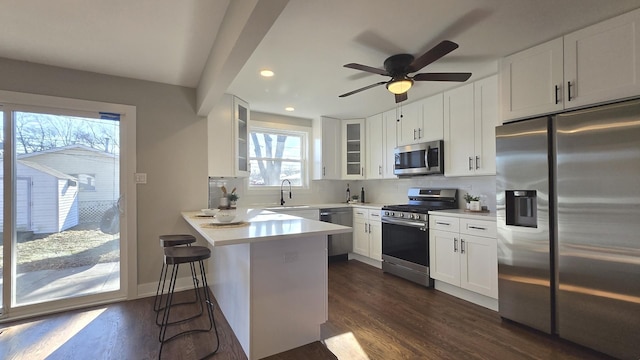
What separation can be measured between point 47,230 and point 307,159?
3423 millimetres

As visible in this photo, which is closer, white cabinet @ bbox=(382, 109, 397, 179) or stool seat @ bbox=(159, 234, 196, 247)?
stool seat @ bbox=(159, 234, 196, 247)

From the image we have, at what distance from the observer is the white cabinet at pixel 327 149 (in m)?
4.72

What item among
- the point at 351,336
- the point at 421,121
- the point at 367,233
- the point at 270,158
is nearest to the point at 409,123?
the point at 421,121

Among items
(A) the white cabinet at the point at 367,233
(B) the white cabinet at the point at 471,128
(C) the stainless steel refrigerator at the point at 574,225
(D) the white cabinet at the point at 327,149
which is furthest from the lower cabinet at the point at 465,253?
(D) the white cabinet at the point at 327,149

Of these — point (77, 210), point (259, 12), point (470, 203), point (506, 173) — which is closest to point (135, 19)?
point (259, 12)

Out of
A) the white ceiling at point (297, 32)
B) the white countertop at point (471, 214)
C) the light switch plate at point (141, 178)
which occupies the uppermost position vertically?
the white ceiling at point (297, 32)

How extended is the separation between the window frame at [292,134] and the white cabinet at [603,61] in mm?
3529

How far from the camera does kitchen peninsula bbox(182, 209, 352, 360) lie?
1.85m

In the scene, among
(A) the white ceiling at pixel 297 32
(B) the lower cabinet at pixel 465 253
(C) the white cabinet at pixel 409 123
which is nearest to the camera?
(A) the white ceiling at pixel 297 32

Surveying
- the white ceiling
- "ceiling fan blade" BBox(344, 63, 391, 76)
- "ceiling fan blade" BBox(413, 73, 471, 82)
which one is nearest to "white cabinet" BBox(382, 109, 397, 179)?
the white ceiling

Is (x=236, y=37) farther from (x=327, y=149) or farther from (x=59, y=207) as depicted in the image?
(x=327, y=149)

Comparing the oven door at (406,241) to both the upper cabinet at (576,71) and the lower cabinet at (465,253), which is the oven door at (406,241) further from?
the upper cabinet at (576,71)

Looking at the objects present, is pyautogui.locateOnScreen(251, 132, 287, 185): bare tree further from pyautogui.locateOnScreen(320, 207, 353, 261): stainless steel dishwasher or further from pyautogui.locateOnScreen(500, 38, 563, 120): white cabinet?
pyautogui.locateOnScreen(500, 38, 563, 120): white cabinet

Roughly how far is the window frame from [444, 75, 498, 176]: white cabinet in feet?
7.65
